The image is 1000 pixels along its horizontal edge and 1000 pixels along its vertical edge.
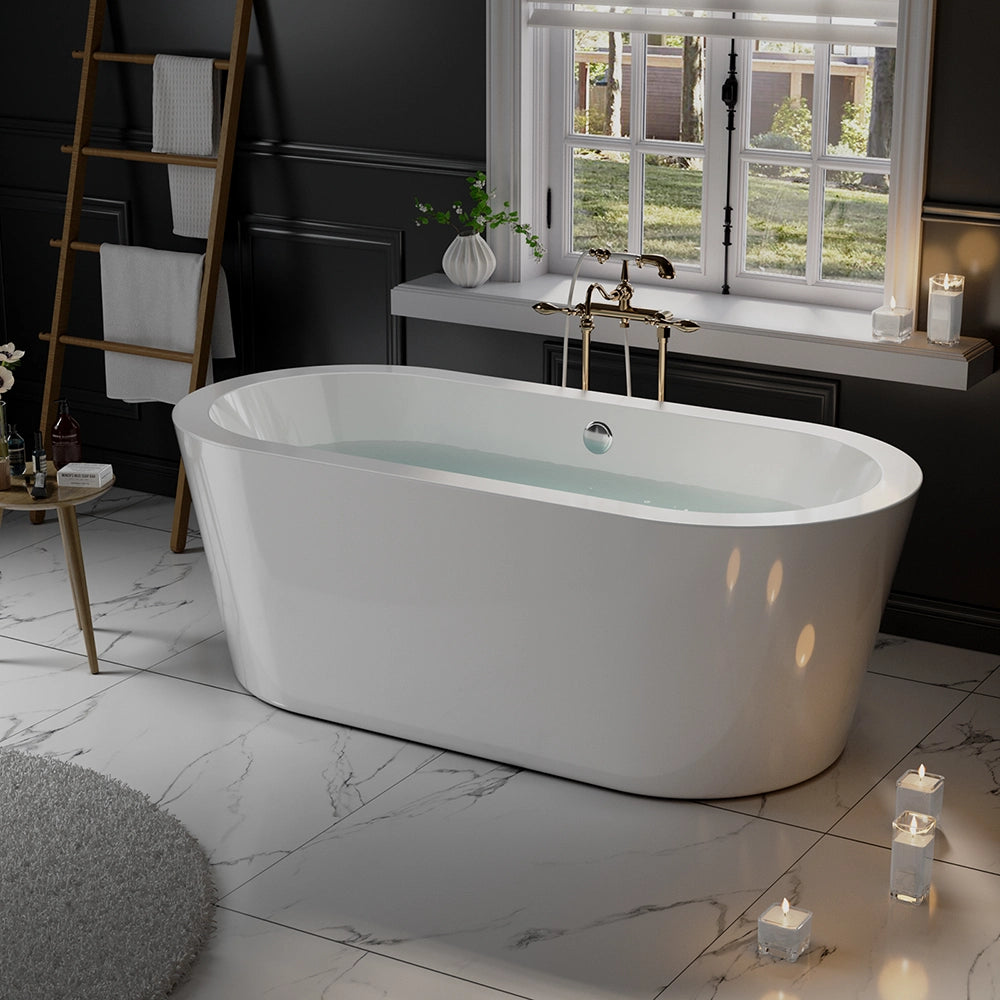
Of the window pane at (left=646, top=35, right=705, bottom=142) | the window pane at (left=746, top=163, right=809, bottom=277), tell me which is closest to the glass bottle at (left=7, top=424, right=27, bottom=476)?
the window pane at (left=646, top=35, right=705, bottom=142)

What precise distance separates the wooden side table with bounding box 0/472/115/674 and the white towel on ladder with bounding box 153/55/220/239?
1212mm

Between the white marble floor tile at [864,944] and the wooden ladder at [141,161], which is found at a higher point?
the wooden ladder at [141,161]

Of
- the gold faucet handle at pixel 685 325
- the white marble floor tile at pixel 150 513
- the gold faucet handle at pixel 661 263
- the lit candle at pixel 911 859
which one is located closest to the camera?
the lit candle at pixel 911 859

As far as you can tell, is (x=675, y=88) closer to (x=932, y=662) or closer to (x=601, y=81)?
(x=601, y=81)

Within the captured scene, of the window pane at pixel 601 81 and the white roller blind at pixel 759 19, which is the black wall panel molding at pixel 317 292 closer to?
the window pane at pixel 601 81

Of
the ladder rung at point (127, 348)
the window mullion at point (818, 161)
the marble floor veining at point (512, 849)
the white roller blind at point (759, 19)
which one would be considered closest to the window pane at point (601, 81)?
the white roller blind at point (759, 19)

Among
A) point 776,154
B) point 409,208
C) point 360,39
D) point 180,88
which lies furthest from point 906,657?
point 180,88

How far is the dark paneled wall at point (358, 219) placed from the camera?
3777 millimetres

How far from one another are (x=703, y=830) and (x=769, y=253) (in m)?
1.78

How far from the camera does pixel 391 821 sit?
314cm

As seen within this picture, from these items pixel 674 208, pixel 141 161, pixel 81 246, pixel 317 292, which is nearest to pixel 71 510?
pixel 317 292

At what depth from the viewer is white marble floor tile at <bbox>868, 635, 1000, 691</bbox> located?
151 inches

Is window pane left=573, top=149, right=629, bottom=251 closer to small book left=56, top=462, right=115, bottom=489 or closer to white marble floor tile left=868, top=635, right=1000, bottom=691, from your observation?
white marble floor tile left=868, top=635, right=1000, bottom=691

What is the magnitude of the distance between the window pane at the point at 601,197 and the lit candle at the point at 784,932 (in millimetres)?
2262
